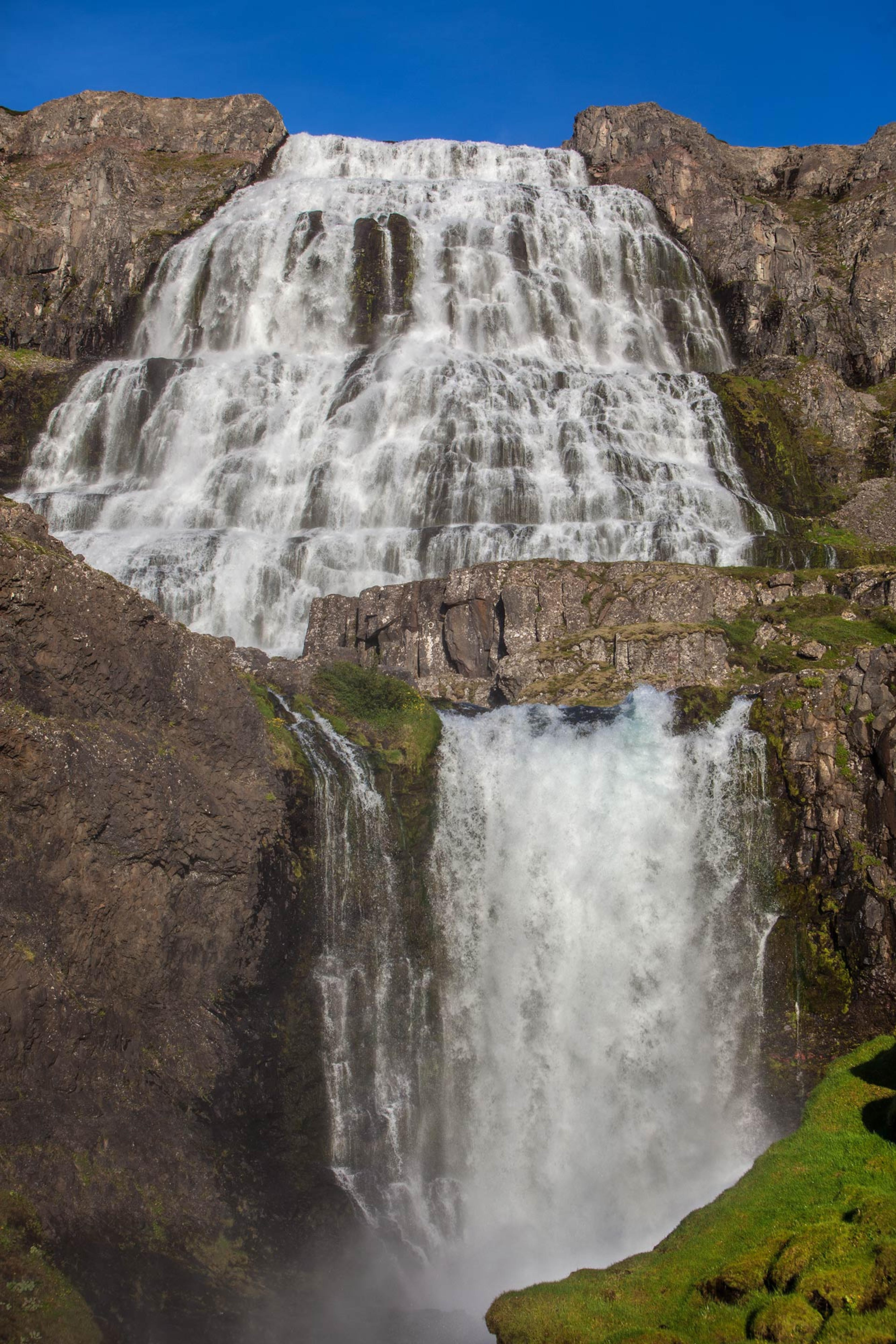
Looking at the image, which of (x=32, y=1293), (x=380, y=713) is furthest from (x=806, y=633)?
(x=32, y=1293)

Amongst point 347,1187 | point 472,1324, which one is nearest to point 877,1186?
point 472,1324

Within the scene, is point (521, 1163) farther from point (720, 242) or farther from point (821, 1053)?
point (720, 242)

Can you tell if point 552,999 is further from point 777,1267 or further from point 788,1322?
point 788,1322

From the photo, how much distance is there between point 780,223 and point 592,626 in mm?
44612

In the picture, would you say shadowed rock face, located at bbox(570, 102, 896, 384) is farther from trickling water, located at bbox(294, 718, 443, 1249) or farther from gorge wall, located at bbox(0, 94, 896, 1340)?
trickling water, located at bbox(294, 718, 443, 1249)

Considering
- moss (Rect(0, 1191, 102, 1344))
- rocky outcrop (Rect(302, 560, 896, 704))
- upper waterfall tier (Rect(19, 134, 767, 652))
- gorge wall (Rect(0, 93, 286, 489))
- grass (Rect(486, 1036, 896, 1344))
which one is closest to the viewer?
grass (Rect(486, 1036, 896, 1344))

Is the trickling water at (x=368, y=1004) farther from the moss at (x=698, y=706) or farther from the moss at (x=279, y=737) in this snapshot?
the moss at (x=698, y=706)

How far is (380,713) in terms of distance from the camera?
99.3ft

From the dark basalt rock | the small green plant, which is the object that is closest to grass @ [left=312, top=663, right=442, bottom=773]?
the small green plant

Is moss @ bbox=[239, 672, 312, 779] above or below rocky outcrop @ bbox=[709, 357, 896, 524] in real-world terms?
below

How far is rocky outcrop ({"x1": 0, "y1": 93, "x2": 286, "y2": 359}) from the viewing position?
67.9 metres

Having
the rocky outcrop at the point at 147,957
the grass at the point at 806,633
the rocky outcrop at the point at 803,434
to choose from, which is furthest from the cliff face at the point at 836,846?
the rocky outcrop at the point at 803,434

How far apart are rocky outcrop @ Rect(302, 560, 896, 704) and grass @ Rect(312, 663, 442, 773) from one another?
2667 millimetres

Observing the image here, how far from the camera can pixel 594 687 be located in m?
33.9
